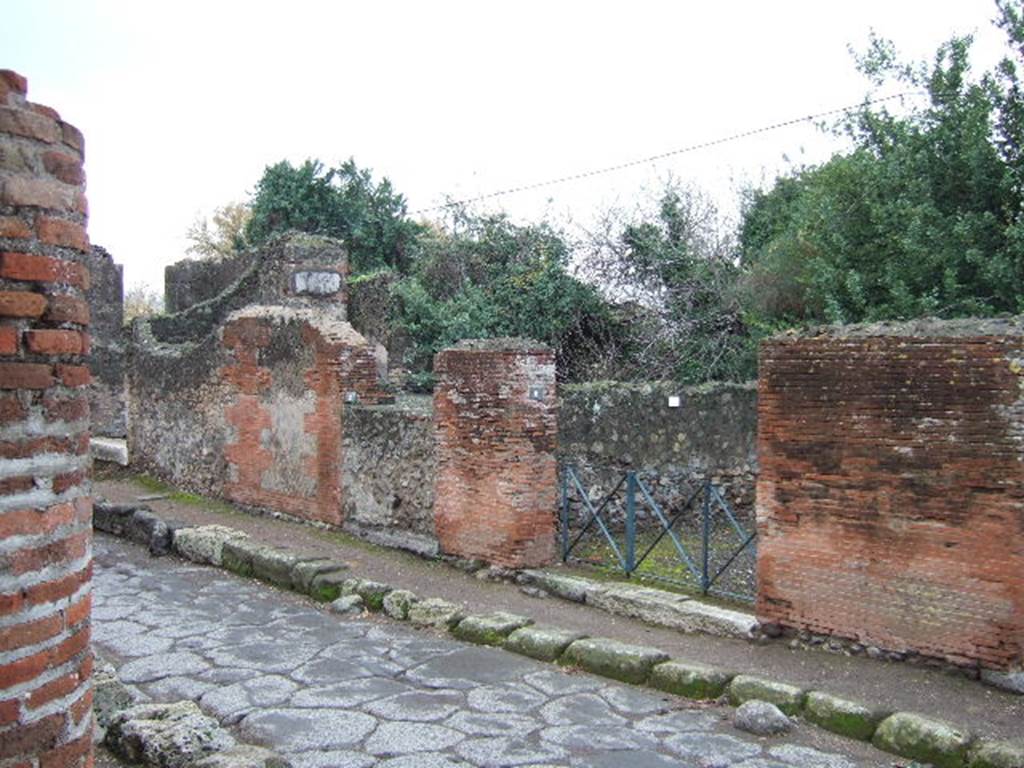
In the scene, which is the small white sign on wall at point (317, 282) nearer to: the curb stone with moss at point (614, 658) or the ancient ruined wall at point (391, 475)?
the ancient ruined wall at point (391, 475)

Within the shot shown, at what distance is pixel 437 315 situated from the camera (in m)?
15.3

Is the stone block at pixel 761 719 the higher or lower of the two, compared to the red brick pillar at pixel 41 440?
lower

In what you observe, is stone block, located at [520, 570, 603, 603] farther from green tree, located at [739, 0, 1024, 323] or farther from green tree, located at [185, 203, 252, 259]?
green tree, located at [185, 203, 252, 259]

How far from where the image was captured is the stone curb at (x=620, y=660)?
15.6 feet

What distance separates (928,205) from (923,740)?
788 cm

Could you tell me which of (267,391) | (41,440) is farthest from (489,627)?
(267,391)

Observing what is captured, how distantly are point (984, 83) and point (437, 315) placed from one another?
8.23 metres

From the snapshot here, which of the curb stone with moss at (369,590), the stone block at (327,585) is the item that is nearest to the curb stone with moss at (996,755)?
the curb stone with moss at (369,590)

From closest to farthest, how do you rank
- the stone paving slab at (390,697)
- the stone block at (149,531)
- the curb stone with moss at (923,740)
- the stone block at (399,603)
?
the curb stone with moss at (923,740) < the stone paving slab at (390,697) < the stone block at (399,603) < the stone block at (149,531)

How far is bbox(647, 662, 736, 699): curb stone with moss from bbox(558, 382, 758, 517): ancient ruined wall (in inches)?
194

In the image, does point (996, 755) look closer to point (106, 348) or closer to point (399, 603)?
point (399, 603)

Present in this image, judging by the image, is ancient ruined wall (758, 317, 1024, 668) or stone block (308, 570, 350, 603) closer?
ancient ruined wall (758, 317, 1024, 668)

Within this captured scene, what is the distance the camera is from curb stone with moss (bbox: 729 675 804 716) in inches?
211

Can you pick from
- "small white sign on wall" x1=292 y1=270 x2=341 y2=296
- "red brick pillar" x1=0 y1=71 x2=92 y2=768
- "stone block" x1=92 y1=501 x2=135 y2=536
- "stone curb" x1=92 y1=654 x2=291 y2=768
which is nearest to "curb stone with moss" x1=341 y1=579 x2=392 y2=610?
"stone curb" x1=92 y1=654 x2=291 y2=768
